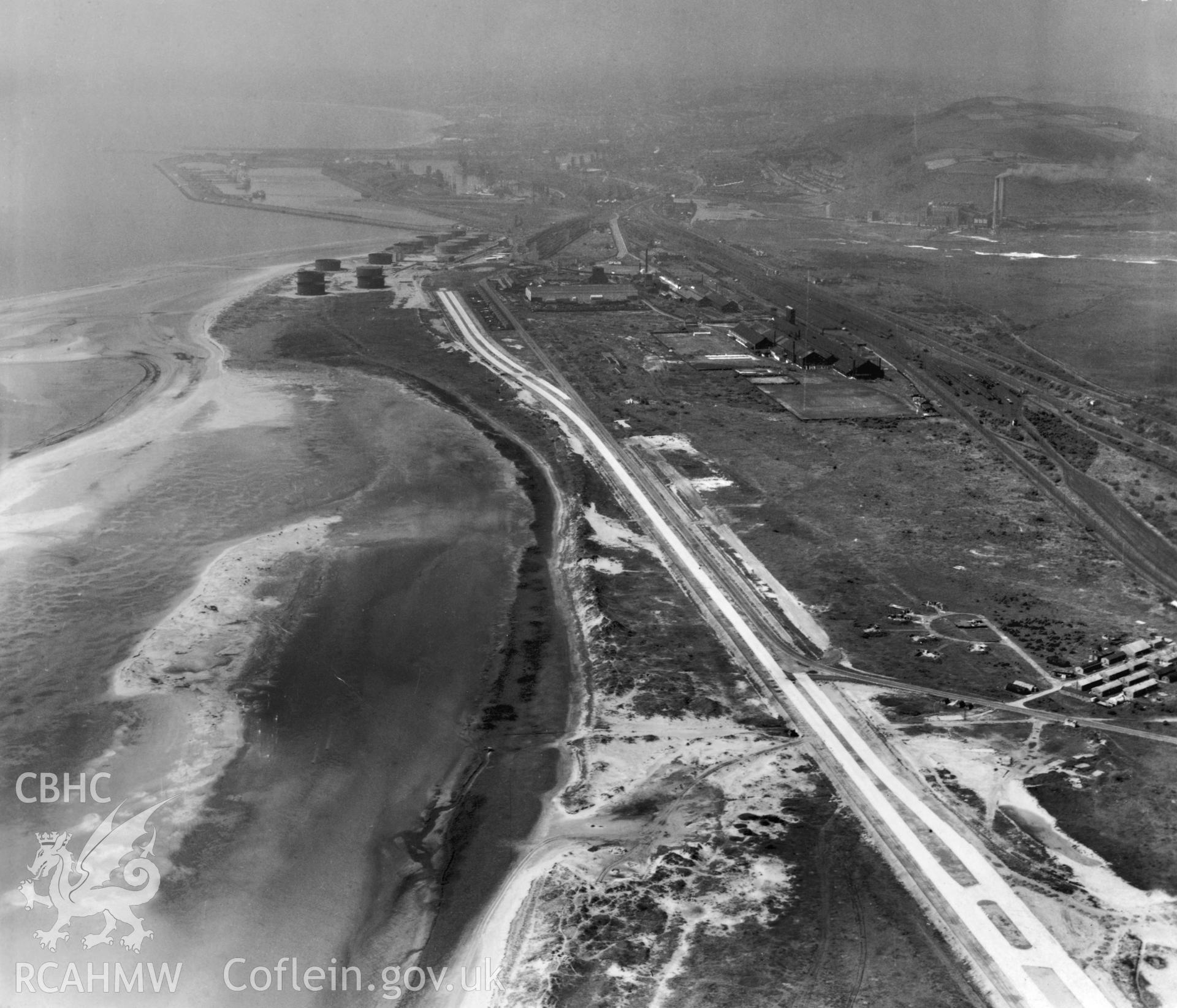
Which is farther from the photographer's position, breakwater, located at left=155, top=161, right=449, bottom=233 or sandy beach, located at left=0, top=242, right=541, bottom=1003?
breakwater, located at left=155, top=161, right=449, bottom=233

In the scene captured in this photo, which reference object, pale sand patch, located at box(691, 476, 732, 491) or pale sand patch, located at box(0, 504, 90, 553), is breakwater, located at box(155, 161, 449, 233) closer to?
pale sand patch, located at box(691, 476, 732, 491)

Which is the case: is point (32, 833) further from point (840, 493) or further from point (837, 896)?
point (840, 493)

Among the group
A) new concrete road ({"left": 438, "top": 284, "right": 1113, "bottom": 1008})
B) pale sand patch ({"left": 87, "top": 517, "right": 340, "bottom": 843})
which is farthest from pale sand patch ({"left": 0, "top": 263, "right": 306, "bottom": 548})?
new concrete road ({"left": 438, "top": 284, "right": 1113, "bottom": 1008})

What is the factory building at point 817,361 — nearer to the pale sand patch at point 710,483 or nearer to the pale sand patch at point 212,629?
the pale sand patch at point 710,483

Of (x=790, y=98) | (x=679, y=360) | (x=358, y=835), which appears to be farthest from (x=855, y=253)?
(x=790, y=98)

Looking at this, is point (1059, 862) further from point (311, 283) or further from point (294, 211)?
point (294, 211)

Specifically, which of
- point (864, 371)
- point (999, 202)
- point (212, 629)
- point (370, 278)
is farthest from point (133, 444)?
point (999, 202)

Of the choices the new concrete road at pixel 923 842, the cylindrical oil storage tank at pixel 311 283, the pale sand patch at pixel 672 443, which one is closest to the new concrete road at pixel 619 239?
the cylindrical oil storage tank at pixel 311 283
